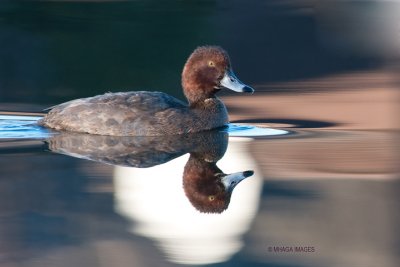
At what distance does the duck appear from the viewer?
10.2 metres

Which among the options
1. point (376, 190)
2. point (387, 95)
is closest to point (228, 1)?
point (387, 95)

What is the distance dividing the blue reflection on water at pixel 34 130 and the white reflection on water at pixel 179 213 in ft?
4.49

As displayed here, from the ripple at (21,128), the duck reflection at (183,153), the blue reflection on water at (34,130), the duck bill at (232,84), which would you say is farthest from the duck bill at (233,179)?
the ripple at (21,128)

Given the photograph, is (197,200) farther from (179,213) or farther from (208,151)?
(208,151)

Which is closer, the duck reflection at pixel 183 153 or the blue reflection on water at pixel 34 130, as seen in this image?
the duck reflection at pixel 183 153

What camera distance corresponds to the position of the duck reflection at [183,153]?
26.2 ft

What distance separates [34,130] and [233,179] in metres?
2.71

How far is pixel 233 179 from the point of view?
8.39m

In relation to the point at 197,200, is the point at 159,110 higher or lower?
higher

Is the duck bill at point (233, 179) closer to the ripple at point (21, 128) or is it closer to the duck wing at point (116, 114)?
the duck wing at point (116, 114)

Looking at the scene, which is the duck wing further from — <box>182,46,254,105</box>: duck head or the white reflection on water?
the white reflection on water

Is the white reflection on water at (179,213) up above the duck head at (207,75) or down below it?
below

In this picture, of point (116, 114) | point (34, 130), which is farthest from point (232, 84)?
point (34, 130)

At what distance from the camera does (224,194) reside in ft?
26.1
